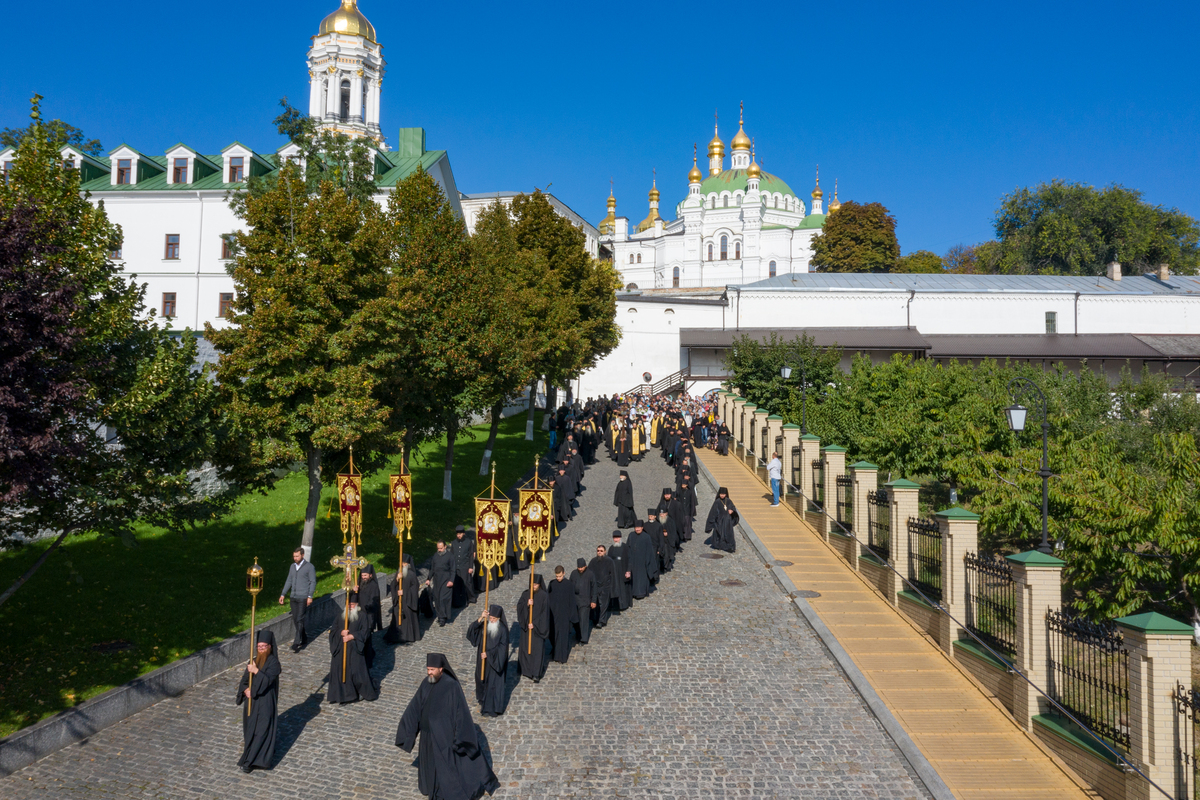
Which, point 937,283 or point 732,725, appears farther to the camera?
point 937,283

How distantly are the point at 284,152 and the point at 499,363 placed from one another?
22213 mm

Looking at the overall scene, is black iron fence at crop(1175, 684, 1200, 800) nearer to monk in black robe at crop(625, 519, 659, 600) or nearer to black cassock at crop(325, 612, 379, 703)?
monk in black robe at crop(625, 519, 659, 600)

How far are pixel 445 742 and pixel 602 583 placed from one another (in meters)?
5.40

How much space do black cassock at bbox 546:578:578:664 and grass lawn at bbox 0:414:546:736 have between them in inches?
181

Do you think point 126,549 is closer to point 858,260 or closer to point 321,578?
point 321,578

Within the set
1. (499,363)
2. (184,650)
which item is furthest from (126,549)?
(499,363)

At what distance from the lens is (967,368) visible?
26.3 meters

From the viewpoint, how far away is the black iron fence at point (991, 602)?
10.3m

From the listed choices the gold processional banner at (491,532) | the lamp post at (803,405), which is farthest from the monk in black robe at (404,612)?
the lamp post at (803,405)

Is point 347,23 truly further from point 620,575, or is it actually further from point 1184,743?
point 1184,743

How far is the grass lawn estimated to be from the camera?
9.61m

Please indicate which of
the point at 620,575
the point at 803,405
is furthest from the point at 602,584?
the point at 803,405

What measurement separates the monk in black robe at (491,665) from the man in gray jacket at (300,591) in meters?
3.14

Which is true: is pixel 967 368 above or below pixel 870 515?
above
